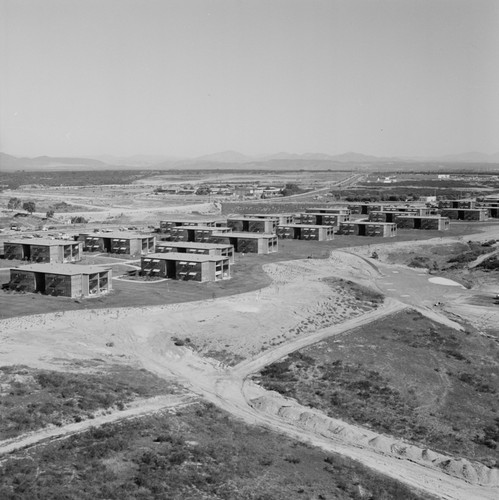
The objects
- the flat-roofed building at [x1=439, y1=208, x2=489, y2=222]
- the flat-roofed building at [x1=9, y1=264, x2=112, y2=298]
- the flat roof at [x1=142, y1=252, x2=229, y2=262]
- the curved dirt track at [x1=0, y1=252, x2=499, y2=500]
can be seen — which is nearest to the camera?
the curved dirt track at [x1=0, y1=252, x2=499, y2=500]

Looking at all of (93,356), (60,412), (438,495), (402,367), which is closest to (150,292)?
(93,356)

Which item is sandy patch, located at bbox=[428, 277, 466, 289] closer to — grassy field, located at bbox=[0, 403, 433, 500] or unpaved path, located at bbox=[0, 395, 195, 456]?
unpaved path, located at bbox=[0, 395, 195, 456]

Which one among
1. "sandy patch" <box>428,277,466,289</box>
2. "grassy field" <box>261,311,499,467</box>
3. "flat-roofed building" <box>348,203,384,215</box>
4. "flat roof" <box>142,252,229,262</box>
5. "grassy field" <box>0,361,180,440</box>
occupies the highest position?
"flat roof" <box>142,252,229,262</box>

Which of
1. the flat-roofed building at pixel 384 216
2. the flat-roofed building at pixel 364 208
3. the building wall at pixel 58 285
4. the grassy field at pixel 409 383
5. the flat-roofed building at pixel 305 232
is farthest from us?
the flat-roofed building at pixel 364 208

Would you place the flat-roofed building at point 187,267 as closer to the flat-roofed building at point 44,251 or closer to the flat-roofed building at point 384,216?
the flat-roofed building at point 44,251

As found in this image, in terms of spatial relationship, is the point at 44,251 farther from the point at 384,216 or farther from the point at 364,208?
the point at 364,208

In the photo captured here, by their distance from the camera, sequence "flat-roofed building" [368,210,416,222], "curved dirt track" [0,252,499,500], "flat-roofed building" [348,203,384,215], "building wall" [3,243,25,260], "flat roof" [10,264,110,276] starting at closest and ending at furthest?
"curved dirt track" [0,252,499,500] → "flat roof" [10,264,110,276] → "building wall" [3,243,25,260] → "flat-roofed building" [368,210,416,222] → "flat-roofed building" [348,203,384,215]

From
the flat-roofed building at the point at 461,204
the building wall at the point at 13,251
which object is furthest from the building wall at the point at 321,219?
the building wall at the point at 13,251

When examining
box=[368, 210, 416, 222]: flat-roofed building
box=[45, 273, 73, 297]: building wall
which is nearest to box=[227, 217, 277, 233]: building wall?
box=[368, 210, 416, 222]: flat-roofed building
